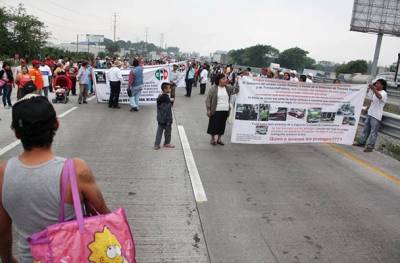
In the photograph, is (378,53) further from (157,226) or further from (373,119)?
(157,226)

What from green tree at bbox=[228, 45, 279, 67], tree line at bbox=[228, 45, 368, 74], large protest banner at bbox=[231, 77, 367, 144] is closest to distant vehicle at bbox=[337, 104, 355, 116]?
large protest banner at bbox=[231, 77, 367, 144]

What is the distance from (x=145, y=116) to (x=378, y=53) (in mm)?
37038

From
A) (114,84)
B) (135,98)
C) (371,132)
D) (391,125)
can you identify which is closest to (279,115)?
(371,132)

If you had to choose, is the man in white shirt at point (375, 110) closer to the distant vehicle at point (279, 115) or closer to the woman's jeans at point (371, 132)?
the woman's jeans at point (371, 132)

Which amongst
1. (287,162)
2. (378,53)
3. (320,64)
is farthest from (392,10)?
(320,64)

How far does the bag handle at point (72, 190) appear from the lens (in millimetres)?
2123

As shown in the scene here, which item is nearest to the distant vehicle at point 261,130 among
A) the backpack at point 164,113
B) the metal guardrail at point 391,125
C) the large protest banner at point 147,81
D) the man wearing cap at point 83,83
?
the backpack at point 164,113

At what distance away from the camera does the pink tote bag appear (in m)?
2.09

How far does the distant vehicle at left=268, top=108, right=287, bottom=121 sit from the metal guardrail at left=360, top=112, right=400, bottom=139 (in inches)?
106

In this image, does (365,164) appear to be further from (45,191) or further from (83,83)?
(83,83)

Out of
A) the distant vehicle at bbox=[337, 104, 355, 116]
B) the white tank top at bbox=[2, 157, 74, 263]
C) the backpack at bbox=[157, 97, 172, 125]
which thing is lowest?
the backpack at bbox=[157, 97, 172, 125]

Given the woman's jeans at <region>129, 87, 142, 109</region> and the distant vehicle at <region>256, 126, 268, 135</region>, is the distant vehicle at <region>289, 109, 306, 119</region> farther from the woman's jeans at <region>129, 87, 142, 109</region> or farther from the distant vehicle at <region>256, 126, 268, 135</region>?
the woman's jeans at <region>129, 87, 142, 109</region>

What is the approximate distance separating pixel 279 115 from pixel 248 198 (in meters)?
3.92

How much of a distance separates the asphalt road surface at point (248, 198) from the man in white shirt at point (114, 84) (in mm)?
4927
